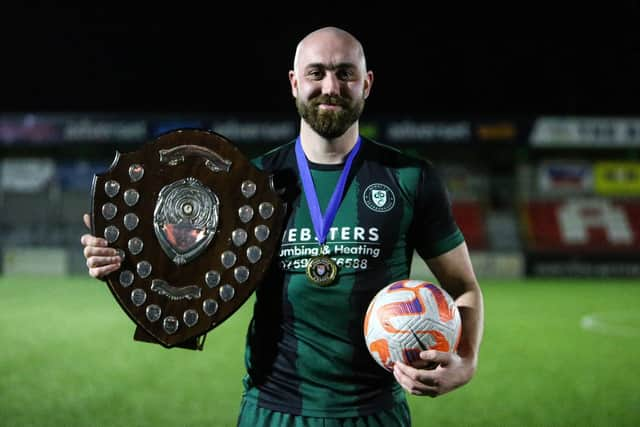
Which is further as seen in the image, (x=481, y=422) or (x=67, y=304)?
(x=67, y=304)

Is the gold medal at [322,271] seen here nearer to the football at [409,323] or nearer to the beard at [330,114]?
the football at [409,323]

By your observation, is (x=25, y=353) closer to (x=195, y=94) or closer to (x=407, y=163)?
(x=407, y=163)

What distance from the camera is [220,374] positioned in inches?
285

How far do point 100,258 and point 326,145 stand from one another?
87 centimetres

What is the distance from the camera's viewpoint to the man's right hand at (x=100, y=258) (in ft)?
7.30

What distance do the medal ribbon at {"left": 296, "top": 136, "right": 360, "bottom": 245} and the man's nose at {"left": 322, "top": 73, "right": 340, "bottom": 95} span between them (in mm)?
308

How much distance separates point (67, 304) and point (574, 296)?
11025 millimetres

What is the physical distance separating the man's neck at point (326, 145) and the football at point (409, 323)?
1.75 feet

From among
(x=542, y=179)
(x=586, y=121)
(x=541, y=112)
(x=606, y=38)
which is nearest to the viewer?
(x=586, y=121)

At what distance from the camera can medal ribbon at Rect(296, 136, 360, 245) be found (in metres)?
2.33

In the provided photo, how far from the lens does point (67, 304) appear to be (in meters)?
13.4

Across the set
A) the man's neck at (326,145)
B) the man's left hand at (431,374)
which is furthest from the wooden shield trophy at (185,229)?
the man's left hand at (431,374)

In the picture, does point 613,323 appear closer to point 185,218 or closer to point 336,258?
point 336,258

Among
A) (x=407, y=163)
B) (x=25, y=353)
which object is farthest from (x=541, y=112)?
(x=407, y=163)
